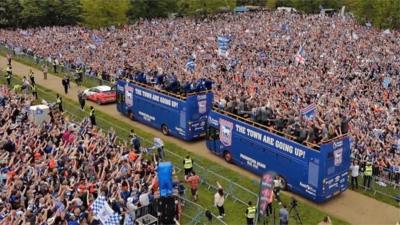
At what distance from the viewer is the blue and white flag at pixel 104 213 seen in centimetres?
1539

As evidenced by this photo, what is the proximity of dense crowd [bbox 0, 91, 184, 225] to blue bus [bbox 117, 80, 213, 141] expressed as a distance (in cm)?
487

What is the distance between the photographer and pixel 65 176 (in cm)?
1827

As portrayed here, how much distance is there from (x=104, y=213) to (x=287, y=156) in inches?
345

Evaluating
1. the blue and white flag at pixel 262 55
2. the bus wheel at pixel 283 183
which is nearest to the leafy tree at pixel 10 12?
the blue and white flag at pixel 262 55

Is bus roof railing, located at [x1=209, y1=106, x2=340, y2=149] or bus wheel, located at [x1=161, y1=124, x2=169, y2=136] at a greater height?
bus roof railing, located at [x1=209, y1=106, x2=340, y2=149]

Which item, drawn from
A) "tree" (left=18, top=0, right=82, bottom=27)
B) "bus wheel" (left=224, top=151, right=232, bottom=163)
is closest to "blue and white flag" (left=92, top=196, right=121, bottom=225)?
"bus wheel" (left=224, top=151, right=232, bottom=163)

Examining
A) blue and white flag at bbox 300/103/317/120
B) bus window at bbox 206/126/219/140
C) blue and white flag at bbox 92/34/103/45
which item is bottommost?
bus window at bbox 206/126/219/140

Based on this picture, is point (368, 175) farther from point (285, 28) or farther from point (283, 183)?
point (285, 28)

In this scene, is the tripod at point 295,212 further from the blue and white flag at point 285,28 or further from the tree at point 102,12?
the tree at point 102,12

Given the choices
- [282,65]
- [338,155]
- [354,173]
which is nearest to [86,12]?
[282,65]

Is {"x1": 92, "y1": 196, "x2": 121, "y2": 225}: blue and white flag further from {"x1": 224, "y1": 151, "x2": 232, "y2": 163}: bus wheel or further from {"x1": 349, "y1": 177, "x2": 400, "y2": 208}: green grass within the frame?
{"x1": 349, "y1": 177, "x2": 400, "y2": 208}: green grass

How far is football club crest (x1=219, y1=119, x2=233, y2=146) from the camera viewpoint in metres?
24.7

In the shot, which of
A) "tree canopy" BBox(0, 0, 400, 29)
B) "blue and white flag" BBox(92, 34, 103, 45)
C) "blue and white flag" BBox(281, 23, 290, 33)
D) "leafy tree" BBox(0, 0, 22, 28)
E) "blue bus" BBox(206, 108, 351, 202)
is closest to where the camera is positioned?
"blue bus" BBox(206, 108, 351, 202)

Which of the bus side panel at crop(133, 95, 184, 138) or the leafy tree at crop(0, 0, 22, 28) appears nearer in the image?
the bus side panel at crop(133, 95, 184, 138)
